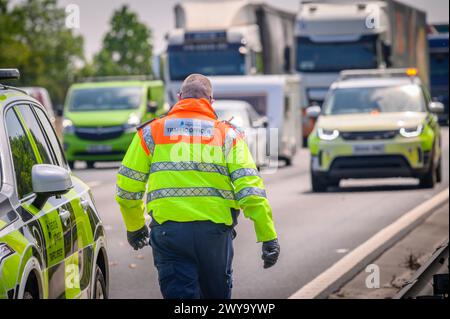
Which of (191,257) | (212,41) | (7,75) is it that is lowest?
(212,41)

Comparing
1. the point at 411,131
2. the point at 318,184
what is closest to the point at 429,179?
the point at 411,131

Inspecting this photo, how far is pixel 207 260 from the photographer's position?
7688 mm

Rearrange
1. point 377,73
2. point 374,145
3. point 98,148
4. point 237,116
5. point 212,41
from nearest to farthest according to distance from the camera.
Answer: point 374,145 → point 377,73 → point 237,116 → point 98,148 → point 212,41

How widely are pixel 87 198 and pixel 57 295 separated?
1.33 metres

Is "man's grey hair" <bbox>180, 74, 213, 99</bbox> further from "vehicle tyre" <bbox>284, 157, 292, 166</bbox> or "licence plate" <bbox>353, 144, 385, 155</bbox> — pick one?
"vehicle tyre" <bbox>284, 157, 292, 166</bbox>

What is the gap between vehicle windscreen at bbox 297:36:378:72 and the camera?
135 ft

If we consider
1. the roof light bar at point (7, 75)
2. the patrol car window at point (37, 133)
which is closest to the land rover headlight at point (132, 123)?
the patrol car window at point (37, 133)

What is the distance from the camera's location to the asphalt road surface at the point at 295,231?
13.0 meters

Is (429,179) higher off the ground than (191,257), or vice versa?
(191,257)

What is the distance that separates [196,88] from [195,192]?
0.54 m

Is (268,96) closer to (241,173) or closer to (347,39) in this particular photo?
(347,39)

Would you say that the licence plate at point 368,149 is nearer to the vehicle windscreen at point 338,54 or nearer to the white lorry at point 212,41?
the white lorry at point 212,41

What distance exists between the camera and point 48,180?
727cm
